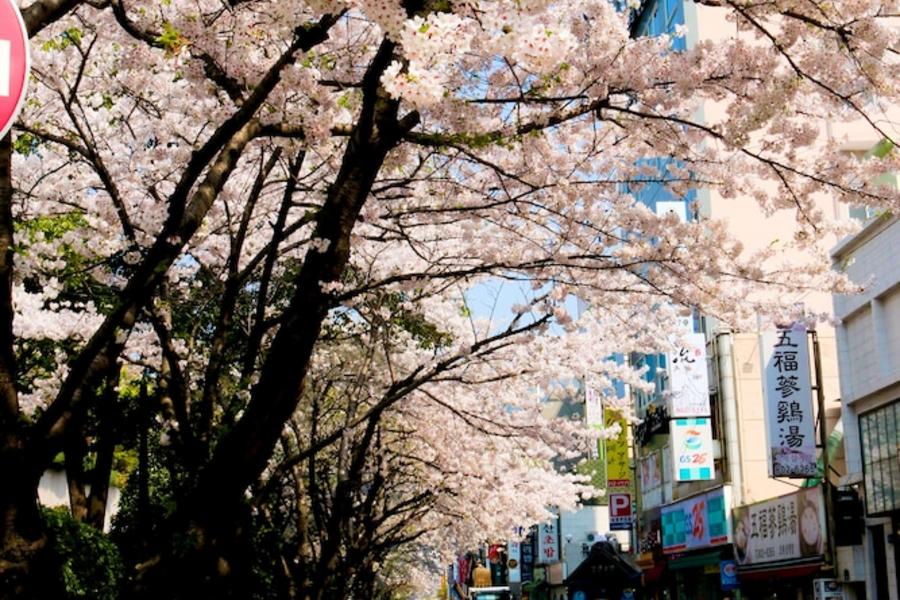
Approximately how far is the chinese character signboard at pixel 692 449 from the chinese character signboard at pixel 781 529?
4.74 ft

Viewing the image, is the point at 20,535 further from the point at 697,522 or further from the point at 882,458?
the point at 697,522

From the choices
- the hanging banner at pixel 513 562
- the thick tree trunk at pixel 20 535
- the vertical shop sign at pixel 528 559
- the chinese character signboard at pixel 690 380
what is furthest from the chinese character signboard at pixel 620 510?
the thick tree trunk at pixel 20 535

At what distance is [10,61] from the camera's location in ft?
11.8

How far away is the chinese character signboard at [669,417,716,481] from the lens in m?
30.6

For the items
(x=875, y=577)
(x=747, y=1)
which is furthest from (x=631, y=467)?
(x=747, y=1)

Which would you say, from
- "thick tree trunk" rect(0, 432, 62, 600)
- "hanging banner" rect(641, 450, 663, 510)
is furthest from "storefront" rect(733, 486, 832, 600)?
"thick tree trunk" rect(0, 432, 62, 600)

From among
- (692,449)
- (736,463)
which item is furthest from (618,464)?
(692,449)

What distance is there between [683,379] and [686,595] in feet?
33.1

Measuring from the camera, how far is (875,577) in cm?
2267

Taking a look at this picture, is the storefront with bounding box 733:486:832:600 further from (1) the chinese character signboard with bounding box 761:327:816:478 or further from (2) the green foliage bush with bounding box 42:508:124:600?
(2) the green foliage bush with bounding box 42:508:124:600

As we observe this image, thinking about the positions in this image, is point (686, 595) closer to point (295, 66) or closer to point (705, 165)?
point (705, 165)

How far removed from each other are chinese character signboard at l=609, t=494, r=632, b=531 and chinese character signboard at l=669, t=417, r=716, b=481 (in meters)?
10.3

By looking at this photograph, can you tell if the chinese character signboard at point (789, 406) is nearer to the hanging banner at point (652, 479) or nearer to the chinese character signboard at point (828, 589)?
the chinese character signboard at point (828, 589)

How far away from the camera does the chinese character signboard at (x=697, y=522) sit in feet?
102
